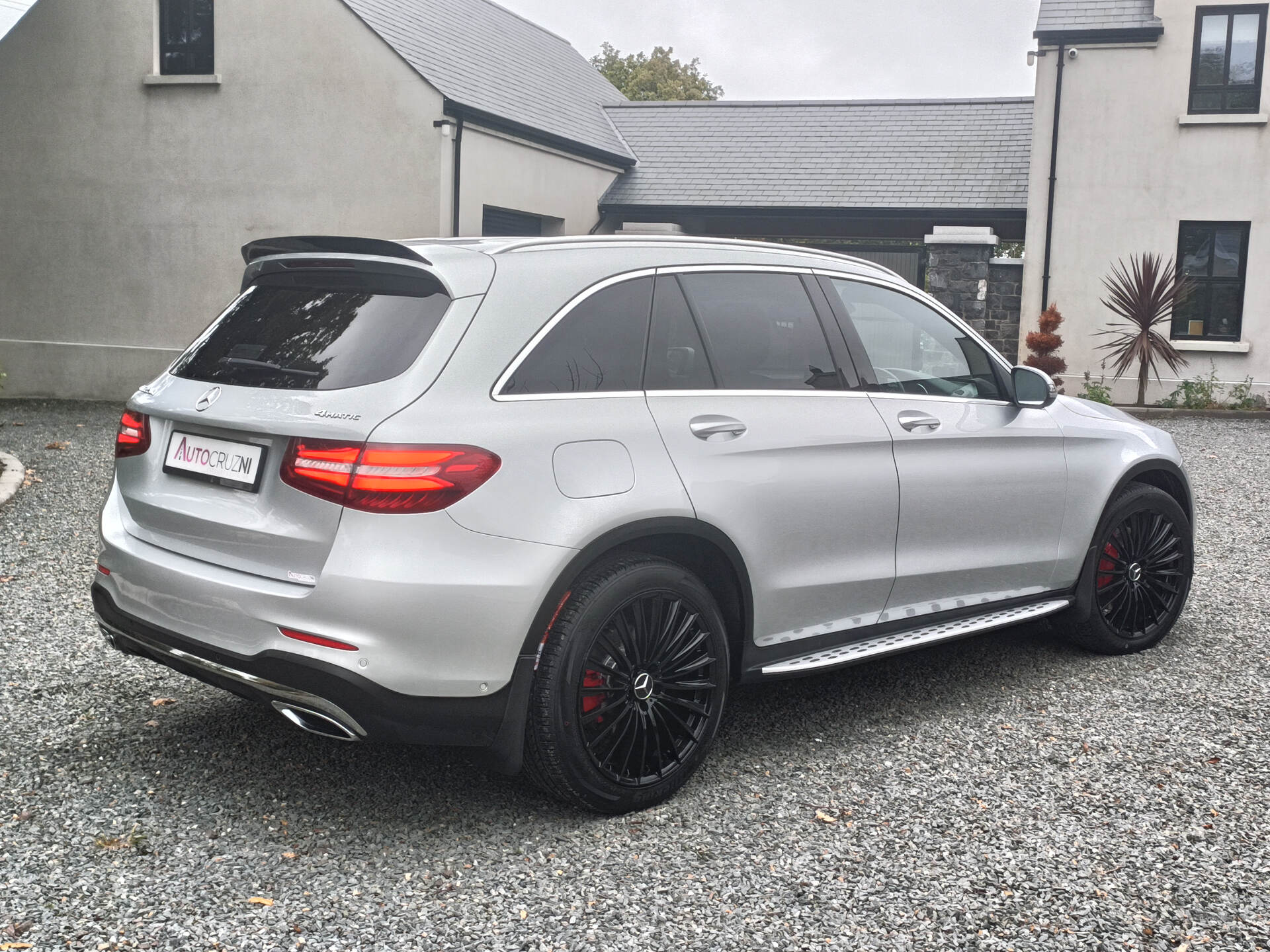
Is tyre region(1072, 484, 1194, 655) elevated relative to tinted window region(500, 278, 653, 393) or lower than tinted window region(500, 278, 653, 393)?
lower

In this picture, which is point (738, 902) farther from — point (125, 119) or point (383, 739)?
point (125, 119)

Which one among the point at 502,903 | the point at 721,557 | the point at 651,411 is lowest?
the point at 502,903

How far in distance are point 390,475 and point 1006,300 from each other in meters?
16.4

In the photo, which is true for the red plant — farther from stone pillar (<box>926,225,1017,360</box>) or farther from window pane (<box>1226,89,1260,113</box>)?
window pane (<box>1226,89,1260,113</box>)

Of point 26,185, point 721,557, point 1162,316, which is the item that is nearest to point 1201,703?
point 721,557

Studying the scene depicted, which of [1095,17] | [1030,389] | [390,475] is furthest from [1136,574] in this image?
[1095,17]

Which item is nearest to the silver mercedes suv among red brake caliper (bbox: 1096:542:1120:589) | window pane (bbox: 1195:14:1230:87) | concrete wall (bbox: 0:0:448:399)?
red brake caliper (bbox: 1096:542:1120:589)

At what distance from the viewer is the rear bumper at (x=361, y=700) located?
9.95 ft

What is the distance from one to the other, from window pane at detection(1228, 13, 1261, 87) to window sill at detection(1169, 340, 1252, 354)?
12.4ft

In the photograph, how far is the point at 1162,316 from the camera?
665 inches

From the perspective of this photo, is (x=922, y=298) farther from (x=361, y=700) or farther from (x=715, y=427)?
(x=361, y=700)

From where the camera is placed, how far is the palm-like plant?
1672cm

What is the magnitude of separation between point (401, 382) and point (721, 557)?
118cm

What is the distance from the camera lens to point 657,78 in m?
55.5
